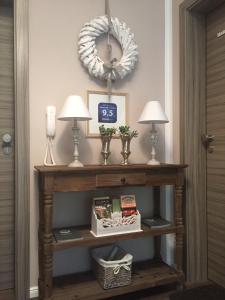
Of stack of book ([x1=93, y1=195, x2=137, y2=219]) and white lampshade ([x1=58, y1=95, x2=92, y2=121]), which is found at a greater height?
white lampshade ([x1=58, y1=95, x2=92, y2=121])

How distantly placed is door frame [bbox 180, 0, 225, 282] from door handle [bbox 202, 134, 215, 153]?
0.11 ft

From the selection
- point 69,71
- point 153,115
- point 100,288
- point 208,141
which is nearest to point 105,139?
point 153,115

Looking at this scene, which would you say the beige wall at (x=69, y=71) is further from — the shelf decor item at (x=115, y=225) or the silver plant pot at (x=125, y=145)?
the shelf decor item at (x=115, y=225)

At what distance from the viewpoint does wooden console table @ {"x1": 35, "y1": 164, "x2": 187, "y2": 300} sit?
4.93ft

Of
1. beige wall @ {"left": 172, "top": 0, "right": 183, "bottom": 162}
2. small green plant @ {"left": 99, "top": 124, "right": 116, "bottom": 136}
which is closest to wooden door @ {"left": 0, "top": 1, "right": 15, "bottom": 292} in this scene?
small green plant @ {"left": 99, "top": 124, "right": 116, "bottom": 136}

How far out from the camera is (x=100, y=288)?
1649 millimetres

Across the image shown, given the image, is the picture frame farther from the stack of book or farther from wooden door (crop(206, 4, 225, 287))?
wooden door (crop(206, 4, 225, 287))

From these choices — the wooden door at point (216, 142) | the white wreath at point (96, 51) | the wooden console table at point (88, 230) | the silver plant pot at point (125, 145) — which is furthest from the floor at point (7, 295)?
the white wreath at point (96, 51)

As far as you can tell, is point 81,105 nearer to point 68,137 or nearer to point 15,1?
point 68,137

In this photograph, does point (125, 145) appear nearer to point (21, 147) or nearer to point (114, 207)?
point (114, 207)

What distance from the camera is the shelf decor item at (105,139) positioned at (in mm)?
1768

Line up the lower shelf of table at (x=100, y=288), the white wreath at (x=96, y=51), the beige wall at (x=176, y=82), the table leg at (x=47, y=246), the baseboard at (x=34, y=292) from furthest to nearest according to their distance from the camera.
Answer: the beige wall at (x=176, y=82)
the white wreath at (x=96, y=51)
the baseboard at (x=34, y=292)
the lower shelf of table at (x=100, y=288)
the table leg at (x=47, y=246)

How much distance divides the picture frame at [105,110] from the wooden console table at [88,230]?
1.18 ft

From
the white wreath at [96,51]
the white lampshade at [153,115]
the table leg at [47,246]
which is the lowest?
the table leg at [47,246]
